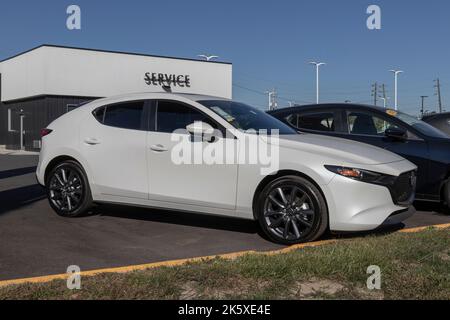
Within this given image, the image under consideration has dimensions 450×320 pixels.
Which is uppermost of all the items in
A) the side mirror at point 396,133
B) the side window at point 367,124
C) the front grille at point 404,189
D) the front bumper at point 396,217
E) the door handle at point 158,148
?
the side window at point 367,124

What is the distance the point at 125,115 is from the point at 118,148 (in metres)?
0.45

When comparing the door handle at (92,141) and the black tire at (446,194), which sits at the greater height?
the door handle at (92,141)

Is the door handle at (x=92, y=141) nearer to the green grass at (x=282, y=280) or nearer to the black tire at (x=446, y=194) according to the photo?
the green grass at (x=282, y=280)

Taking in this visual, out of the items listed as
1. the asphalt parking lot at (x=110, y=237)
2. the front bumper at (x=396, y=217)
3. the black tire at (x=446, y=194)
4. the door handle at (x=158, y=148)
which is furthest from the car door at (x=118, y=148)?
the black tire at (x=446, y=194)

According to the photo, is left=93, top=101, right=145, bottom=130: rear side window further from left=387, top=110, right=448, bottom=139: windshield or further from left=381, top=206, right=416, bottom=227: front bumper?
left=387, top=110, right=448, bottom=139: windshield

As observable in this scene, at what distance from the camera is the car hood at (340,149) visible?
542cm

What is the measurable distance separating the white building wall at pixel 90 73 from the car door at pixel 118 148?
2353cm

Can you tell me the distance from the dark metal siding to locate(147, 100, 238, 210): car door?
24161 millimetres

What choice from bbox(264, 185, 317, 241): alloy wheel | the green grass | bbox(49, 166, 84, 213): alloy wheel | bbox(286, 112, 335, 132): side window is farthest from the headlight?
bbox(49, 166, 84, 213): alloy wheel

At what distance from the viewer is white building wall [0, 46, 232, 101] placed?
2897cm

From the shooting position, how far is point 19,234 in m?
5.88

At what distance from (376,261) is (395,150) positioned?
140 inches
